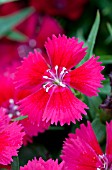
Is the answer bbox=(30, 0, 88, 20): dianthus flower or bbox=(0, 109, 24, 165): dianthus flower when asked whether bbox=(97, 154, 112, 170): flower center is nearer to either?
bbox=(0, 109, 24, 165): dianthus flower

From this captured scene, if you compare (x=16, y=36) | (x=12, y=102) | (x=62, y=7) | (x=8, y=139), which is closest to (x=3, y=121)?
(x=8, y=139)

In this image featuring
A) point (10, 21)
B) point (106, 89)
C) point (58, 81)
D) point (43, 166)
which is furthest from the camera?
point (10, 21)

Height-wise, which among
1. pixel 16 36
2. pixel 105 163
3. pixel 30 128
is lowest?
pixel 105 163

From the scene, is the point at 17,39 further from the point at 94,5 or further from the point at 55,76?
the point at 55,76

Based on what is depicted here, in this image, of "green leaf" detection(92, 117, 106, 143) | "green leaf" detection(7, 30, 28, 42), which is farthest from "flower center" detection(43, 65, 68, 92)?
"green leaf" detection(7, 30, 28, 42)

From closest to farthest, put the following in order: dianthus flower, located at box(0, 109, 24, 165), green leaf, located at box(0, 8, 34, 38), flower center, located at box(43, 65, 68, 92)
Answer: dianthus flower, located at box(0, 109, 24, 165), flower center, located at box(43, 65, 68, 92), green leaf, located at box(0, 8, 34, 38)

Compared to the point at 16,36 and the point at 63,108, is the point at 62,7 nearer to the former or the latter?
the point at 16,36
